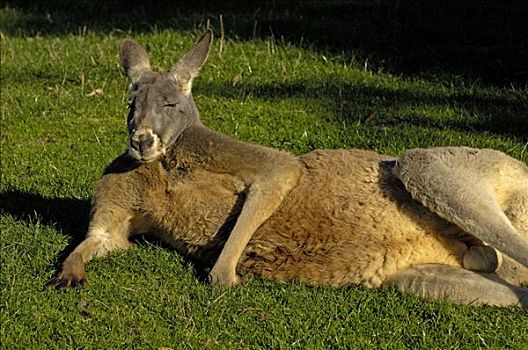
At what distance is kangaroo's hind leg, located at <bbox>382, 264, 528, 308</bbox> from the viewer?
17.3ft

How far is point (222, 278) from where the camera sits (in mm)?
5434

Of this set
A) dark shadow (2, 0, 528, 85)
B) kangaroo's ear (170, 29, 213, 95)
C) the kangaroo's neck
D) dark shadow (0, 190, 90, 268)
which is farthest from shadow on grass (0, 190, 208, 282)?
dark shadow (2, 0, 528, 85)

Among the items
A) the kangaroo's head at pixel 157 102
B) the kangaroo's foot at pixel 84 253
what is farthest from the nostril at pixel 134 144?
the kangaroo's foot at pixel 84 253

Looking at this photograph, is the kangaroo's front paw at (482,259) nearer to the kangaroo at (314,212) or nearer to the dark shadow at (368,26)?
the kangaroo at (314,212)

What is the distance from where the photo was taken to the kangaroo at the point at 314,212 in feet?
17.6

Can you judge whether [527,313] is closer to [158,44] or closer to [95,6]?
[158,44]

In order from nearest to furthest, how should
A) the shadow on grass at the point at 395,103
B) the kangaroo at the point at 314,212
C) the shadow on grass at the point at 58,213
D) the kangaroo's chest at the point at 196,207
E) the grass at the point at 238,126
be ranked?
the grass at the point at 238,126
the kangaroo at the point at 314,212
the kangaroo's chest at the point at 196,207
the shadow on grass at the point at 58,213
the shadow on grass at the point at 395,103

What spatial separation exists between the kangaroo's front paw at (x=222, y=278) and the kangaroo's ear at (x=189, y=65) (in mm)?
1421

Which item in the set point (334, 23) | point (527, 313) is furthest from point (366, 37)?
point (527, 313)

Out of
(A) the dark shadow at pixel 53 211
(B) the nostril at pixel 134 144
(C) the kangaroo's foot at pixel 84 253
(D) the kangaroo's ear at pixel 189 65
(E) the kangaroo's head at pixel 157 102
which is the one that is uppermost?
(D) the kangaroo's ear at pixel 189 65

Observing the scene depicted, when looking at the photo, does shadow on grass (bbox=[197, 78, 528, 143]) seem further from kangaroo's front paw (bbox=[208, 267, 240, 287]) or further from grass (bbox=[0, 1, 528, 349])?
kangaroo's front paw (bbox=[208, 267, 240, 287])

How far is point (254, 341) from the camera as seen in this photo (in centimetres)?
492

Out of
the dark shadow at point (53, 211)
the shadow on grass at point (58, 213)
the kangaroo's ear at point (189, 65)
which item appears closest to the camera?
the shadow on grass at point (58, 213)

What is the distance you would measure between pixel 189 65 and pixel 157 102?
52cm
